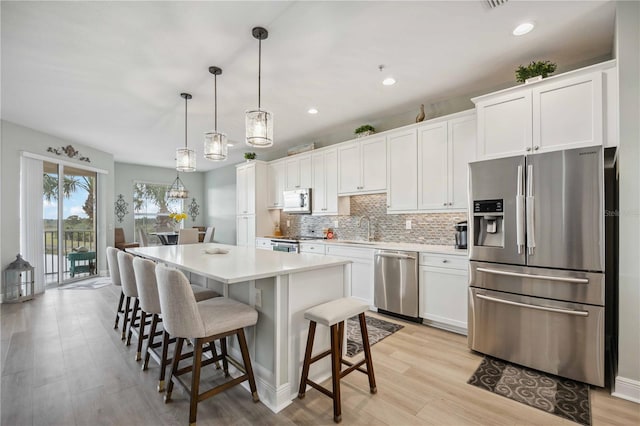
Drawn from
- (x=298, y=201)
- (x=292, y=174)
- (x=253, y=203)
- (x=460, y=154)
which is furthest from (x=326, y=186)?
(x=460, y=154)

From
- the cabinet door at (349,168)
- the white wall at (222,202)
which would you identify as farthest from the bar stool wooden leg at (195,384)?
the white wall at (222,202)

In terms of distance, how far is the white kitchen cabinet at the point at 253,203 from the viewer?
19.1 feet

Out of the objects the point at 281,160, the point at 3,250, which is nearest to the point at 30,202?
the point at 3,250

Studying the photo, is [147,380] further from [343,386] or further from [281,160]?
[281,160]

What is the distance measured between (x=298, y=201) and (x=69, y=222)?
4525mm

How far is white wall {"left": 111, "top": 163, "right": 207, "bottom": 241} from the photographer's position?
7625 millimetres

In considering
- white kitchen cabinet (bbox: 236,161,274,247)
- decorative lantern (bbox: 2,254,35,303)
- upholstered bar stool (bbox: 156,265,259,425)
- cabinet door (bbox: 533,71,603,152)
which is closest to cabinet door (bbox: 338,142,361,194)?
white kitchen cabinet (bbox: 236,161,274,247)

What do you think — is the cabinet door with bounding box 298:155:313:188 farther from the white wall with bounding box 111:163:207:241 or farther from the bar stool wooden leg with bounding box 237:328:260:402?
the white wall with bounding box 111:163:207:241

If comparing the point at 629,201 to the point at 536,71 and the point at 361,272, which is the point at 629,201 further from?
the point at 361,272

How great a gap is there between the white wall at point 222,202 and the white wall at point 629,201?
725 cm

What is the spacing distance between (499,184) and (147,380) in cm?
329

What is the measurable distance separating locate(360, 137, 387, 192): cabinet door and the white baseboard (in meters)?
2.79

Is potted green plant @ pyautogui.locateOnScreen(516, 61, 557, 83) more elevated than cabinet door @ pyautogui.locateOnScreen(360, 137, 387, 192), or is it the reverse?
potted green plant @ pyautogui.locateOnScreen(516, 61, 557, 83)

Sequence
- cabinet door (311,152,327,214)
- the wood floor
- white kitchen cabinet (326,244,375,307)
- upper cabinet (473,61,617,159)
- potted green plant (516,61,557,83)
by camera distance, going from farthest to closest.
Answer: cabinet door (311,152,327,214)
white kitchen cabinet (326,244,375,307)
potted green plant (516,61,557,83)
upper cabinet (473,61,617,159)
the wood floor
